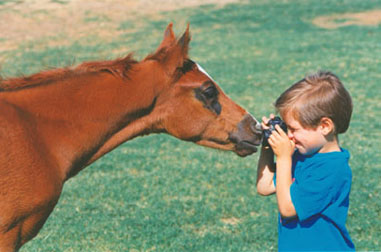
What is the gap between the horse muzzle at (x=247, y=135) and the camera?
3869 mm

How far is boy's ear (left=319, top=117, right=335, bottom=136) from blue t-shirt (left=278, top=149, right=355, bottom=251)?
0.44 feet

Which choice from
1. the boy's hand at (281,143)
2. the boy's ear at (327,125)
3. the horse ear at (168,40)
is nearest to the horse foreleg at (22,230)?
the horse ear at (168,40)

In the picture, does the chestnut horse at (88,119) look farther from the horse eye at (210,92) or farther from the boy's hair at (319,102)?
the boy's hair at (319,102)

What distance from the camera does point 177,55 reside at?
3.64m

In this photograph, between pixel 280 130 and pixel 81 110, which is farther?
pixel 81 110

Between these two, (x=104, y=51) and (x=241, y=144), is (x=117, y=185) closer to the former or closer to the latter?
(x=241, y=144)

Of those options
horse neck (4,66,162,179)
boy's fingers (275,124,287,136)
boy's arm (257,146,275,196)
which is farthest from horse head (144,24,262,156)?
boy's fingers (275,124,287,136)

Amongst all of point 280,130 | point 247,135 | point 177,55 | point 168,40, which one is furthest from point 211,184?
point 280,130

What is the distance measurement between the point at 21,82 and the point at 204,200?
3.37 m

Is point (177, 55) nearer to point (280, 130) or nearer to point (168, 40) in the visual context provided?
point (168, 40)

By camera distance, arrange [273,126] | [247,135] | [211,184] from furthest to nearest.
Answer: [211,184] < [247,135] < [273,126]

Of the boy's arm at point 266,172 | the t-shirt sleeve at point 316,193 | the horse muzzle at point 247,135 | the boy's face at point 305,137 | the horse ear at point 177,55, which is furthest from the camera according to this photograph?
the horse muzzle at point 247,135

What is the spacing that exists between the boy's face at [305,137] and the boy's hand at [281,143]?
0.05 metres

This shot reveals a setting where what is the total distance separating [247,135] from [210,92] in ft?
1.40
